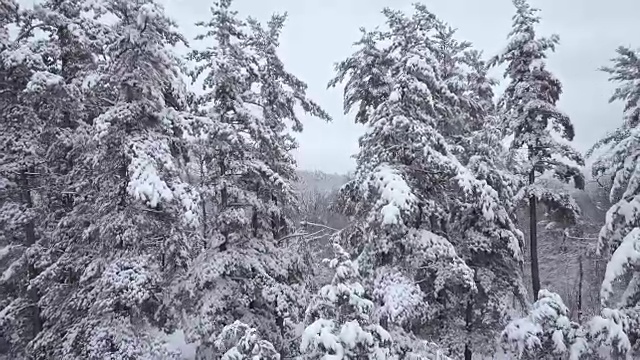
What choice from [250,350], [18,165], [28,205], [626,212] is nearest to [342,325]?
[250,350]

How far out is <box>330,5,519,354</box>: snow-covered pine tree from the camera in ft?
36.6

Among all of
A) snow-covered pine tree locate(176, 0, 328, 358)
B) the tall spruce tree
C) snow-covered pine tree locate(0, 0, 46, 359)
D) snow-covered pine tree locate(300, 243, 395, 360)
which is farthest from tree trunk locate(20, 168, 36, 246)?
the tall spruce tree

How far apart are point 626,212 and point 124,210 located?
41.6 ft

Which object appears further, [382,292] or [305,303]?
[305,303]

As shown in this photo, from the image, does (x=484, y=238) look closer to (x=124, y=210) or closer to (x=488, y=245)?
(x=488, y=245)

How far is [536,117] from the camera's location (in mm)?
18156

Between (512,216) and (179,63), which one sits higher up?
(179,63)

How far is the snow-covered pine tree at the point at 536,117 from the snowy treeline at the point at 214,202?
8.82 ft

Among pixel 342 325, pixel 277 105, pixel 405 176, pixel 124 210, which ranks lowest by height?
pixel 342 325

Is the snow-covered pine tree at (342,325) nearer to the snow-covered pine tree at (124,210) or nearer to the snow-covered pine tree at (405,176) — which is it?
the snow-covered pine tree at (405,176)

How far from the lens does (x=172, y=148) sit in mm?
12117

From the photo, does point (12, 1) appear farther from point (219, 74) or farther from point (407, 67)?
point (407, 67)

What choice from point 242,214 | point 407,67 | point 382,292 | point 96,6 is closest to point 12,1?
point 96,6

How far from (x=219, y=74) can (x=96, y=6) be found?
344 cm
